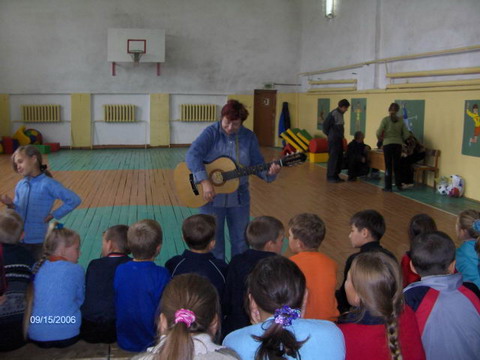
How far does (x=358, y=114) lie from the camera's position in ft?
41.0

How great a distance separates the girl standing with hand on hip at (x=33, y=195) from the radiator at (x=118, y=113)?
12785mm

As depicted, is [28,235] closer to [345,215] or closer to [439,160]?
[345,215]

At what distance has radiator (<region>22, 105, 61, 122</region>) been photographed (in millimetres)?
15414

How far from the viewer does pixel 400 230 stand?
246 inches

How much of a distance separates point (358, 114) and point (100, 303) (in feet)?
35.3

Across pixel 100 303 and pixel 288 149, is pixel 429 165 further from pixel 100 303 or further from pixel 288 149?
pixel 100 303

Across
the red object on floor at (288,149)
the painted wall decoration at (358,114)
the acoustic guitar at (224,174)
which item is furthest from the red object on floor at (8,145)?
the acoustic guitar at (224,174)

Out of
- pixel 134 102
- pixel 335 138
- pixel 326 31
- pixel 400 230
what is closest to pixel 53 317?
pixel 400 230

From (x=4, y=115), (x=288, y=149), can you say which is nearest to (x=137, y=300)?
(x=288, y=149)

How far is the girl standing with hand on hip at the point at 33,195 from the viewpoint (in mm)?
3646

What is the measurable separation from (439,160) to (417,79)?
1810 mm

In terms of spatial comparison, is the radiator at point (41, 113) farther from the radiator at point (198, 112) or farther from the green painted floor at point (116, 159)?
the radiator at point (198, 112)

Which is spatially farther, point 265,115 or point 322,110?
point 265,115

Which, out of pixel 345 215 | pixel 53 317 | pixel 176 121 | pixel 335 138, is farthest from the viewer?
pixel 176 121
